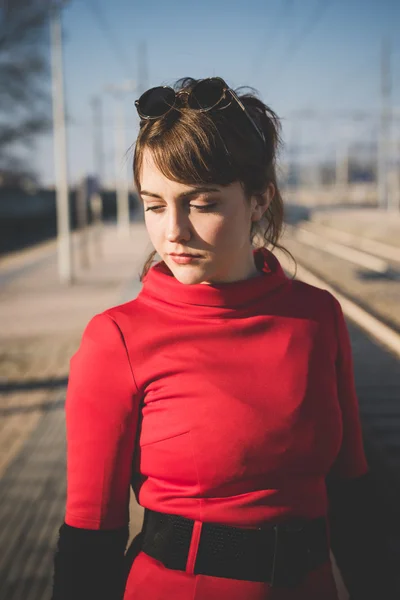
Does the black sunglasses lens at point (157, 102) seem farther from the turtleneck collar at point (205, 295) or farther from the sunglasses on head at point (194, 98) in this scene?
the turtleneck collar at point (205, 295)

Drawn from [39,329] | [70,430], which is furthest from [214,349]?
[39,329]

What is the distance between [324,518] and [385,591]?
0.85 ft

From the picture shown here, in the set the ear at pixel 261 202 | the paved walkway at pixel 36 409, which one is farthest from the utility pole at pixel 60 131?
the ear at pixel 261 202

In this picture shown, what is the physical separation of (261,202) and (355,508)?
2.39 feet

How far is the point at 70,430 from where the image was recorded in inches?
54.3

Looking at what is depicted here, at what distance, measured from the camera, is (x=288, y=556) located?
139 centimetres

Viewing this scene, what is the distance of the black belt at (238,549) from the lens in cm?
136

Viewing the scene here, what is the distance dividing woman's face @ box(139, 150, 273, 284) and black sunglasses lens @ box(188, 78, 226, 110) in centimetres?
14

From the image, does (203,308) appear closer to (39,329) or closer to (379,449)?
(379,449)

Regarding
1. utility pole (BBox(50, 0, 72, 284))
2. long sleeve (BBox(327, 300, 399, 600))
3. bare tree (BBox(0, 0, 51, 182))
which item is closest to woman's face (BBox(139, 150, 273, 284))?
long sleeve (BBox(327, 300, 399, 600))

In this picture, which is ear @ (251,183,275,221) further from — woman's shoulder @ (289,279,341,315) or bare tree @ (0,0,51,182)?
bare tree @ (0,0,51,182)

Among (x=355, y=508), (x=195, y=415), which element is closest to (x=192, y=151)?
(x=195, y=415)

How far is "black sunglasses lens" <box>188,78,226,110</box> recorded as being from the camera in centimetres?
138

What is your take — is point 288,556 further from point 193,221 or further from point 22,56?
point 22,56
